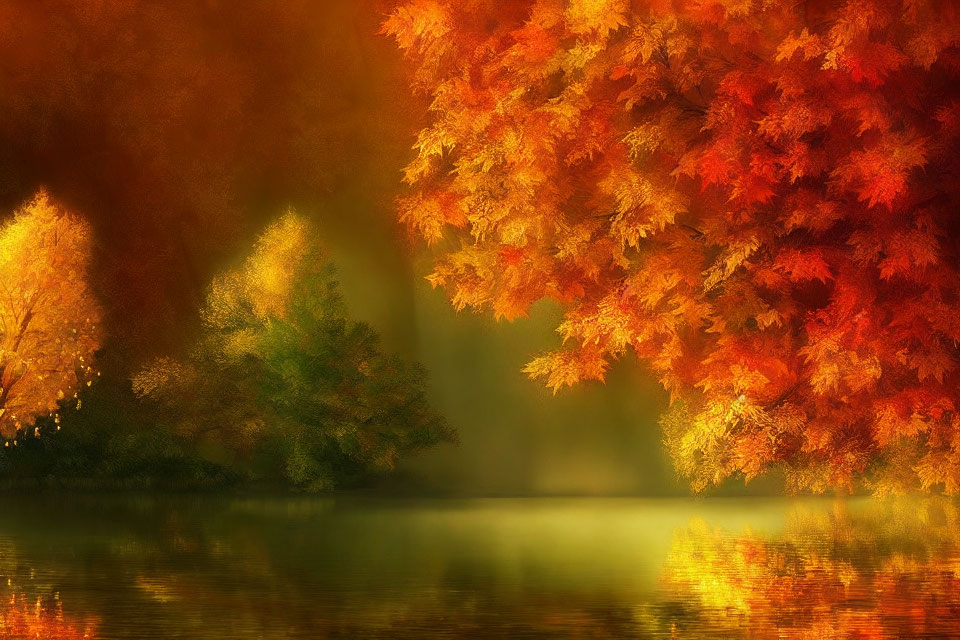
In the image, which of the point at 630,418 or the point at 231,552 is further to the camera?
the point at 630,418

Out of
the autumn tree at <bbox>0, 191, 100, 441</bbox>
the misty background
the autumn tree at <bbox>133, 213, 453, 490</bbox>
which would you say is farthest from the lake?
the misty background

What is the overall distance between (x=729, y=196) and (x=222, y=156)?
3303 centimetres

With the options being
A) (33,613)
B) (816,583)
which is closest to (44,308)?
(33,613)

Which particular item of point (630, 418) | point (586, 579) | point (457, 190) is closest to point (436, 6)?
point (457, 190)

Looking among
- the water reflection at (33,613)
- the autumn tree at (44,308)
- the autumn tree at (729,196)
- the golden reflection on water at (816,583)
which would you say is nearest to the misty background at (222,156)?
the autumn tree at (44,308)

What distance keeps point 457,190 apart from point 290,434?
69.2ft

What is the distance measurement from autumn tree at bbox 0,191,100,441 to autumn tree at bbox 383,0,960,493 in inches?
957

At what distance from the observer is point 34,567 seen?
17719 mm

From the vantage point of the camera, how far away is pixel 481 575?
1667 cm

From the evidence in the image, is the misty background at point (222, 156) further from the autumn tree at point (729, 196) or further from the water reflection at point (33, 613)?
the water reflection at point (33, 613)

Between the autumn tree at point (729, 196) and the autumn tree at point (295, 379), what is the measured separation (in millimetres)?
19794

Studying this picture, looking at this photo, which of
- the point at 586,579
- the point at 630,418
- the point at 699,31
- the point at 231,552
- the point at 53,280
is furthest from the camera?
the point at 630,418

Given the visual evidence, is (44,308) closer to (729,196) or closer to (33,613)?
(729,196)

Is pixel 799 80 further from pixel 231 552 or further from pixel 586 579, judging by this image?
pixel 231 552
